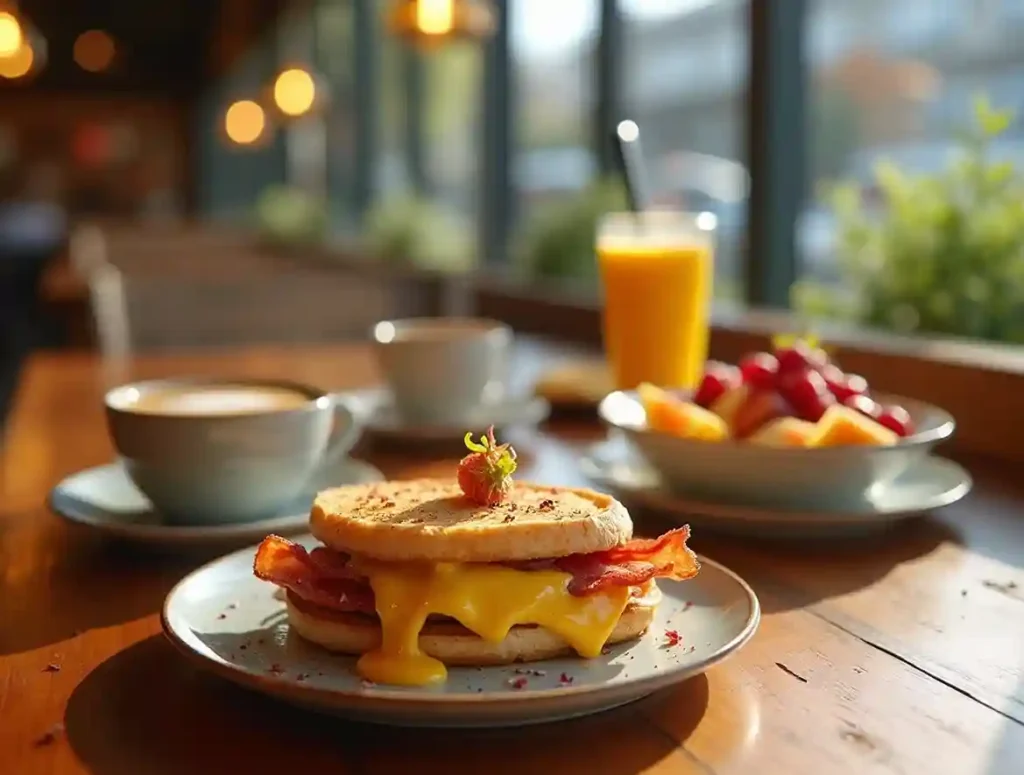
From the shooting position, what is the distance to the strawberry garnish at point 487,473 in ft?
2.66

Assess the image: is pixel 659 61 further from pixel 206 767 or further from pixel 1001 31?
pixel 206 767

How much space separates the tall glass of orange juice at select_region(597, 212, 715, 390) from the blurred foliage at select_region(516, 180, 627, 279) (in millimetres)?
1933

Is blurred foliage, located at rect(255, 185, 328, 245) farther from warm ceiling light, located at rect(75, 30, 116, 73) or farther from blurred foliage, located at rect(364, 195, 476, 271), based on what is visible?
warm ceiling light, located at rect(75, 30, 116, 73)

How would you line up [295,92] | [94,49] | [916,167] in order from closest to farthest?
1. [916,167]
2. [295,92]
3. [94,49]

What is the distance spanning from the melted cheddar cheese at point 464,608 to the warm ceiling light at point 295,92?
6.37m

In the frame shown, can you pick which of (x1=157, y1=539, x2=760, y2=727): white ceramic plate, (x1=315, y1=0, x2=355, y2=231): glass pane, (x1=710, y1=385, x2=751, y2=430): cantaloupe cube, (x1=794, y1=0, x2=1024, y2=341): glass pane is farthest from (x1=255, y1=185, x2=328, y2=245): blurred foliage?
(x1=157, y1=539, x2=760, y2=727): white ceramic plate

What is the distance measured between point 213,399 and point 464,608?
0.59 metres

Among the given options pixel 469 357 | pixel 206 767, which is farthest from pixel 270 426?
pixel 469 357

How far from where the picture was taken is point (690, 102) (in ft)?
14.1

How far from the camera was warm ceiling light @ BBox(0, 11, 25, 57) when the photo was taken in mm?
5871

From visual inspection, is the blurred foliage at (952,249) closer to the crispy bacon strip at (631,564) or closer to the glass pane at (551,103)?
the crispy bacon strip at (631,564)

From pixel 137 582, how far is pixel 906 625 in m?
0.65

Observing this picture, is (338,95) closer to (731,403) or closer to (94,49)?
(94,49)

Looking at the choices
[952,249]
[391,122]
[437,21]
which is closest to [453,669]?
[952,249]
